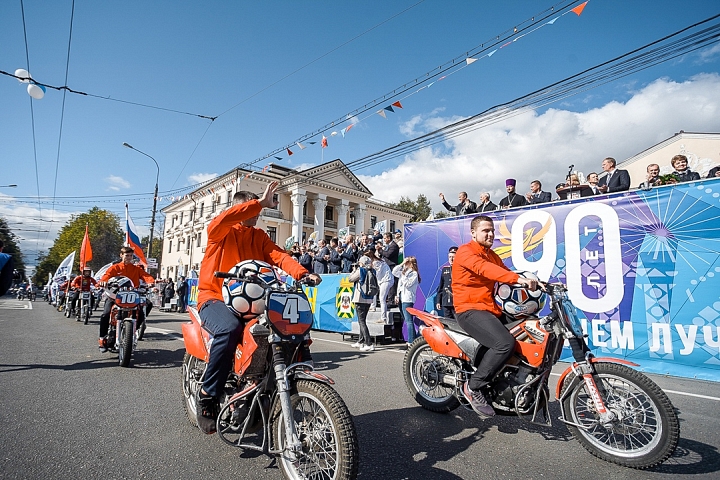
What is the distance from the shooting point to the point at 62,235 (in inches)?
2336

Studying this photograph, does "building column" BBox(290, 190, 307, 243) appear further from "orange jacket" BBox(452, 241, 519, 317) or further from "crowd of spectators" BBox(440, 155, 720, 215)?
"orange jacket" BBox(452, 241, 519, 317)

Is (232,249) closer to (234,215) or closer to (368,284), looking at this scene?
(234,215)

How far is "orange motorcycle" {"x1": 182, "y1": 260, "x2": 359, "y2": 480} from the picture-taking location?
7.05ft

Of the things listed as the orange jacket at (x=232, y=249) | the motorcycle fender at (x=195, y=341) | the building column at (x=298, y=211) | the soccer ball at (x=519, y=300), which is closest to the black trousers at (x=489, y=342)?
the soccer ball at (x=519, y=300)

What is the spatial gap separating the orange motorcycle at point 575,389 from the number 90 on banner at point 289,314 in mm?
1658

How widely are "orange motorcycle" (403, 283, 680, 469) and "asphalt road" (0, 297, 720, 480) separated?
187 millimetres

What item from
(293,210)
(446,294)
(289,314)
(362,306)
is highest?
(293,210)

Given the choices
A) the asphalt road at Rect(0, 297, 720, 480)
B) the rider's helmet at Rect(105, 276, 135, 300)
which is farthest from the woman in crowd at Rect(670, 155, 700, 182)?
the rider's helmet at Rect(105, 276, 135, 300)

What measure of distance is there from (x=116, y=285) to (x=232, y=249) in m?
4.58

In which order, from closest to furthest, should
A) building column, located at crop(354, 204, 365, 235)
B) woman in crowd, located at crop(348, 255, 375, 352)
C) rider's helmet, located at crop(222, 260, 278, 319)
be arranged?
1. rider's helmet, located at crop(222, 260, 278, 319)
2. woman in crowd, located at crop(348, 255, 375, 352)
3. building column, located at crop(354, 204, 365, 235)

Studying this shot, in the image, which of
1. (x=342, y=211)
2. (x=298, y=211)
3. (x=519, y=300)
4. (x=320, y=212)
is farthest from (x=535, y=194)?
(x=342, y=211)

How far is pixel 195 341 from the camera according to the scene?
300cm

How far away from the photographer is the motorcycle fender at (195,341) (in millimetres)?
2877

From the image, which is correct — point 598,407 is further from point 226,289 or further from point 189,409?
point 189,409
